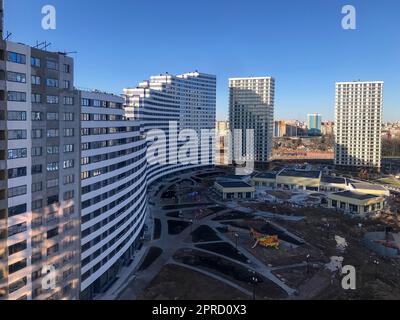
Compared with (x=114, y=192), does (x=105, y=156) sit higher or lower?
higher

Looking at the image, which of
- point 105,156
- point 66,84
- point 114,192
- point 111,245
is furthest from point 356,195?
point 66,84

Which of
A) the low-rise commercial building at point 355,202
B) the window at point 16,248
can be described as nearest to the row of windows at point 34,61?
the window at point 16,248

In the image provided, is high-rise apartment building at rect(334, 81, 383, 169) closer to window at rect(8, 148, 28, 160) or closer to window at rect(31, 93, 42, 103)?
window at rect(31, 93, 42, 103)

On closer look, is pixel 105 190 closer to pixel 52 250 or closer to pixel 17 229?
pixel 52 250

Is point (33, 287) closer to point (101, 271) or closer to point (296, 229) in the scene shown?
point (101, 271)

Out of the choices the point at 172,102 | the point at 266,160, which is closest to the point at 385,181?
the point at 266,160
